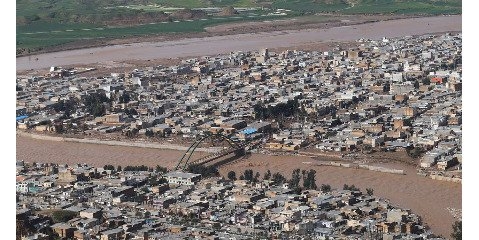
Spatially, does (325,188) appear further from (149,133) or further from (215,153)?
(149,133)

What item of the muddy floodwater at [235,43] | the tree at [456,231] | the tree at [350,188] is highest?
the muddy floodwater at [235,43]

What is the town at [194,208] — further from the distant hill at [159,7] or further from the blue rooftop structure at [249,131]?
the distant hill at [159,7]

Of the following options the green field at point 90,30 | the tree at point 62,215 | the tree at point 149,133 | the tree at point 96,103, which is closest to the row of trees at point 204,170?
the tree at point 62,215

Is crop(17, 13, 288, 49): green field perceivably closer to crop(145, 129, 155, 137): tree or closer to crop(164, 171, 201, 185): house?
crop(145, 129, 155, 137): tree

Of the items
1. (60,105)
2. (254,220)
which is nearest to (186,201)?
(254,220)

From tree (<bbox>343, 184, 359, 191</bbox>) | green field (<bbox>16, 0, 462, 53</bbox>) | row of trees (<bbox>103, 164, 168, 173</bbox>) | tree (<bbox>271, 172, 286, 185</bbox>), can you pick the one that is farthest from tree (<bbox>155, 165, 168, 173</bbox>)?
green field (<bbox>16, 0, 462, 53</bbox>)
